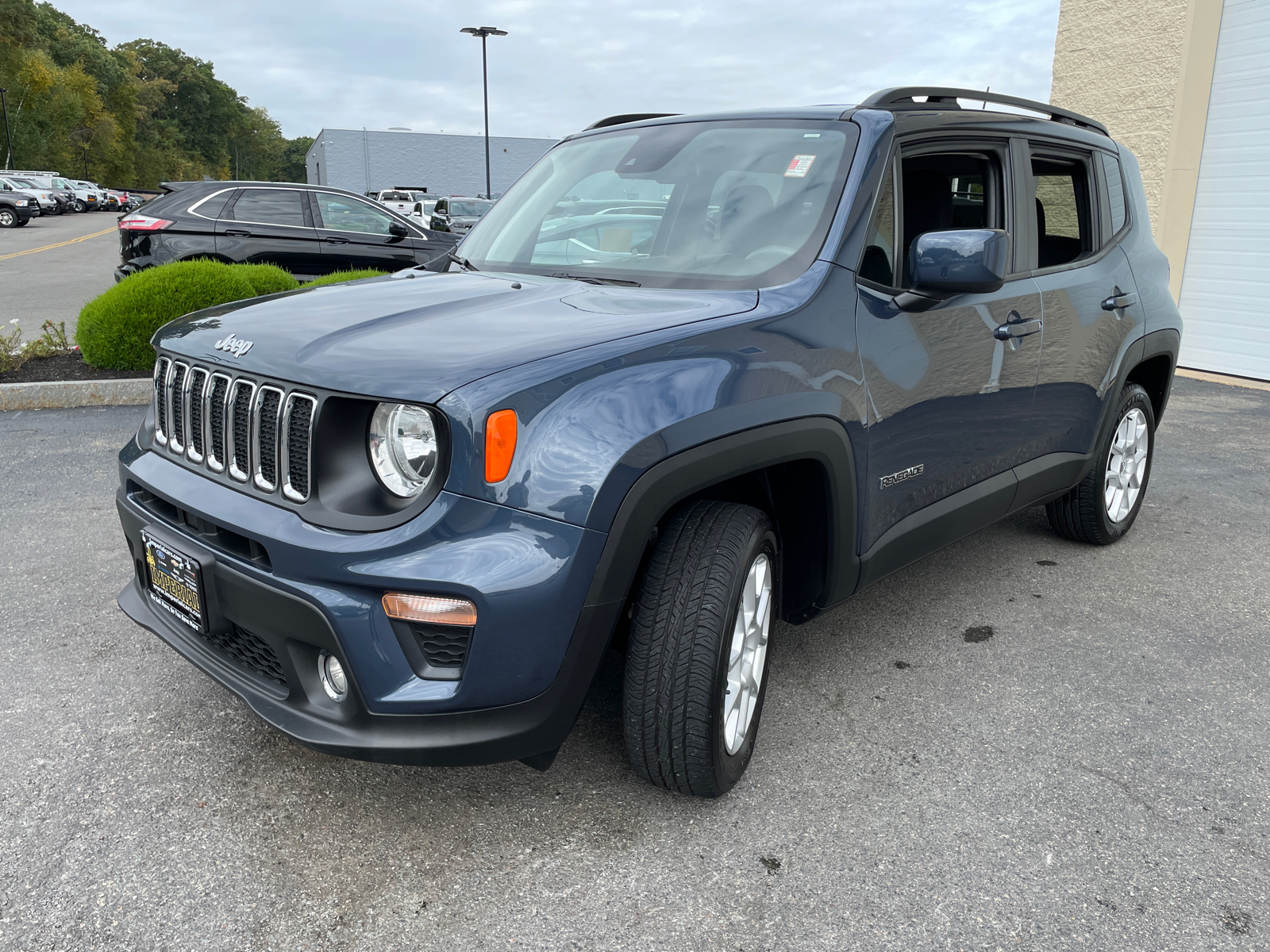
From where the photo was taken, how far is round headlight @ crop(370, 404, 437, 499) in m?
2.03

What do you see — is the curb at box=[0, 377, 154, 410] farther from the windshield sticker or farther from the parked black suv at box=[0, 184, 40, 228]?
the parked black suv at box=[0, 184, 40, 228]

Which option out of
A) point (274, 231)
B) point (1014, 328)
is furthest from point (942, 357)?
point (274, 231)

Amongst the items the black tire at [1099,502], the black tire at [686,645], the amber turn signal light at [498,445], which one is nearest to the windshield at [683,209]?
the black tire at [686,645]

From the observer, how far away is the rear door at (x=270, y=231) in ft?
33.8

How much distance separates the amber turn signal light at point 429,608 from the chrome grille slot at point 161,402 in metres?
1.08

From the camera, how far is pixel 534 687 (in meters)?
2.03

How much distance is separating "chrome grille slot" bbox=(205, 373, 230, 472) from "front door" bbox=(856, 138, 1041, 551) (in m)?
1.66

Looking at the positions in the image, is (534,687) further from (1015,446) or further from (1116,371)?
(1116,371)

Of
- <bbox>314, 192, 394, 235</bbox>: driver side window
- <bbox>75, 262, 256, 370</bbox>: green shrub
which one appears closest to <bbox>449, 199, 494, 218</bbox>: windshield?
<bbox>314, 192, 394, 235</bbox>: driver side window

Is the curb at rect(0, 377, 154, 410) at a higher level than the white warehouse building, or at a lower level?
lower

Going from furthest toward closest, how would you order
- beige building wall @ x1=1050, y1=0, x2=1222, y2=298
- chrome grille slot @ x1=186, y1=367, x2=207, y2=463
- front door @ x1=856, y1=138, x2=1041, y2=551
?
beige building wall @ x1=1050, y1=0, x2=1222, y2=298, front door @ x1=856, y1=138, x2=1041, y2=551, chrome grille slot @ x1=186, y1=367, x2=207, y2=463

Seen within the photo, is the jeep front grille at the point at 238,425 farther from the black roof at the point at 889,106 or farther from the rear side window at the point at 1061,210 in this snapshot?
the rear side window at the point at 1061,210

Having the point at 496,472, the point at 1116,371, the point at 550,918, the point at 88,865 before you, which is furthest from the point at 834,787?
the point at 1116,371

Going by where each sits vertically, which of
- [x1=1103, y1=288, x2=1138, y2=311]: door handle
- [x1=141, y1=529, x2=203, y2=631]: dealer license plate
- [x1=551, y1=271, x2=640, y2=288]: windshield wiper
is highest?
[x1=551, y1=271, x2=640, y2=288]: windshield wiper
